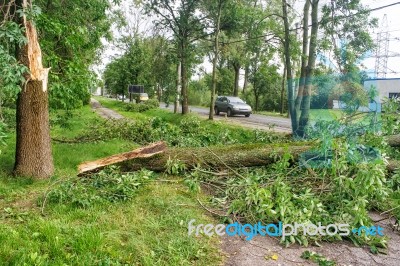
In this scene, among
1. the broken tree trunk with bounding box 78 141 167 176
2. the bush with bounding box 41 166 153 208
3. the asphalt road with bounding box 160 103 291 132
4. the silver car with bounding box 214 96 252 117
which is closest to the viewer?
the bush with bounding box 41 166 153 208

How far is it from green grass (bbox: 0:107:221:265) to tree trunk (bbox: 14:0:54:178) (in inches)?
35.9

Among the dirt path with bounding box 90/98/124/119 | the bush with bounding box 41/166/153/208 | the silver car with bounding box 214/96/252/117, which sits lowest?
the bush with bounding box 41/166/153/208

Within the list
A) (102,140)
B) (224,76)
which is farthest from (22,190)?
(224,76)

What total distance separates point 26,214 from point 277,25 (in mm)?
11718

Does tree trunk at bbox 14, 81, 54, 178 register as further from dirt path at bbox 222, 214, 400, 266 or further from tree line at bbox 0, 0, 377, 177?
dirt path at bbox 222, 214, 400, 266

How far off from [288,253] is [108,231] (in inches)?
71.7

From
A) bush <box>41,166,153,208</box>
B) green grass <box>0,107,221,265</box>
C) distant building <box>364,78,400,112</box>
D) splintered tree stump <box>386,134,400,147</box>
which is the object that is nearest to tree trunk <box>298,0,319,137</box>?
distant building <box>364,78,400,112</box>

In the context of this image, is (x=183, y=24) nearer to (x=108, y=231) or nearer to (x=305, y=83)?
(x=305, y=83)

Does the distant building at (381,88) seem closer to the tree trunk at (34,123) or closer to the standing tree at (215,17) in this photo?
the tree trunk at (34,123)

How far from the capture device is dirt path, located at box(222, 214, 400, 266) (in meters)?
2.91

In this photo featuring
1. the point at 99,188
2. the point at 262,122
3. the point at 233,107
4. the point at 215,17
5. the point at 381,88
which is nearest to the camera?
the point at 99,188

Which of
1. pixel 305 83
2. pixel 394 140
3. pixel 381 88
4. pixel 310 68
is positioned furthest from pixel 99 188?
pixel 381 88

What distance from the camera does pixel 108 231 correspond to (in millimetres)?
Answer: 3139

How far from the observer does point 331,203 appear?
3.91m
